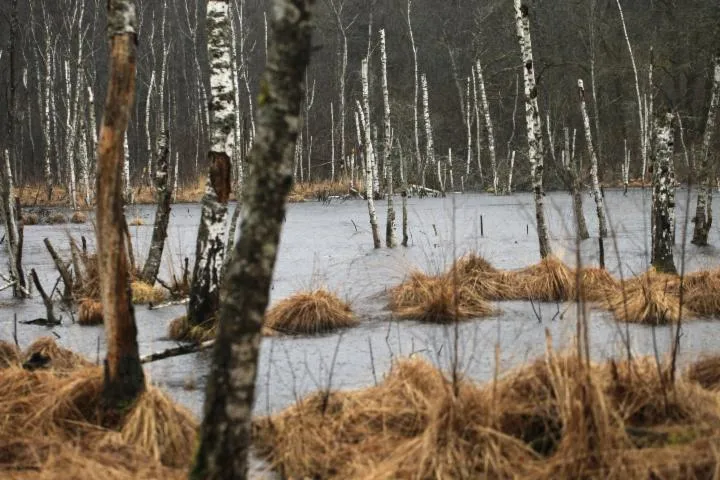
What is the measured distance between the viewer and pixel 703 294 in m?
7.99

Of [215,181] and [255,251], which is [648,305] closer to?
[215,181]

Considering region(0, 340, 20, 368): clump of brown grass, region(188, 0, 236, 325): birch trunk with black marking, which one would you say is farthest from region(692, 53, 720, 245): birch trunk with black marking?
region(0, 340, 20, 368): clump of brown grass

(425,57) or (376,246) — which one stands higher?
(425,57)

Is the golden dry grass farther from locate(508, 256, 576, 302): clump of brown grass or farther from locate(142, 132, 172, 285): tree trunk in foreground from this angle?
locate(508, 256, 576, 302): clump of brown grass

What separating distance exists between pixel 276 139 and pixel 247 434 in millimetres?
1145

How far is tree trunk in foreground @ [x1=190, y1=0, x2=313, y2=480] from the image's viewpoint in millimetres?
2840

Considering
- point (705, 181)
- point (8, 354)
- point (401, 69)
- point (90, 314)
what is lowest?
point (90, 314)

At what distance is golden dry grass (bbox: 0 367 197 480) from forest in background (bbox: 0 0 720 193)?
22795 mm

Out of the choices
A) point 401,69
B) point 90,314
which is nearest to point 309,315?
point 90,314

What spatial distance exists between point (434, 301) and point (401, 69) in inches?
1423

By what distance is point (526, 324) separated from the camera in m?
7.64

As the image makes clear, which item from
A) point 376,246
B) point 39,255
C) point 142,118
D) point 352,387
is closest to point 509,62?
point 142,118

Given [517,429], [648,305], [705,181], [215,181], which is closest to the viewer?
[517,429]

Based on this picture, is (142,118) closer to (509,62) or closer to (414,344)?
(509,62)
